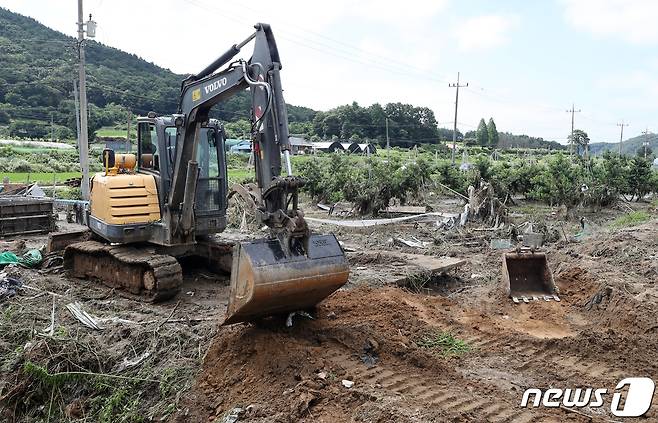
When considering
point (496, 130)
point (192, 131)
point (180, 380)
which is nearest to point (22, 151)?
point (192, 131)

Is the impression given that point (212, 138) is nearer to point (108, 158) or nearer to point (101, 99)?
point (108, 158)

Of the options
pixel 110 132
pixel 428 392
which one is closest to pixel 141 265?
pixel 428 392

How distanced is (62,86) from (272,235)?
7312cm

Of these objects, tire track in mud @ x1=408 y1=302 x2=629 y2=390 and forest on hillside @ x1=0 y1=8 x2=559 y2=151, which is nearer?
tire track in mud @ x1=408 y1=302 x2=629 y2=390

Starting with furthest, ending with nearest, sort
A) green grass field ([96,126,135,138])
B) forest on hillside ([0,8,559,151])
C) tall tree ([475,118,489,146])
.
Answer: tall tree ([475,118,489,146]) → forest on hillside ([0,8,559,151]) → green grass field ([96,126,135,138])

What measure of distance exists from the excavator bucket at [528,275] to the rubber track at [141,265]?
190 inches

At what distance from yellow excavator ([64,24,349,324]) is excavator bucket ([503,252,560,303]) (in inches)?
152

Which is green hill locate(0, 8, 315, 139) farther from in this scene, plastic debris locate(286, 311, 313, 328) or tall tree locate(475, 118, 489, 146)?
plastic debris locate(286, 311, 313, 328)

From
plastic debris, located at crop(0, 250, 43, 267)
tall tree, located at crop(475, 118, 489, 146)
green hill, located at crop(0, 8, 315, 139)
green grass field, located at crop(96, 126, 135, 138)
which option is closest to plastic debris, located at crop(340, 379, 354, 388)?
plastic debris, located at crop(0, 250, 43, 267)

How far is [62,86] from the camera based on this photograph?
69.6 m

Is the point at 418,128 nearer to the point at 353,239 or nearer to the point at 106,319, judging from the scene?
the point at 353,239

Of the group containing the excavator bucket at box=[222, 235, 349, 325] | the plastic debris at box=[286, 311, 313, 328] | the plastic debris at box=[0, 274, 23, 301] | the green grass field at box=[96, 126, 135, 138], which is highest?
the green grass field at box=[96, 126, 135, 138]

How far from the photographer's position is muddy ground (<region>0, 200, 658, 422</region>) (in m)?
4.77
